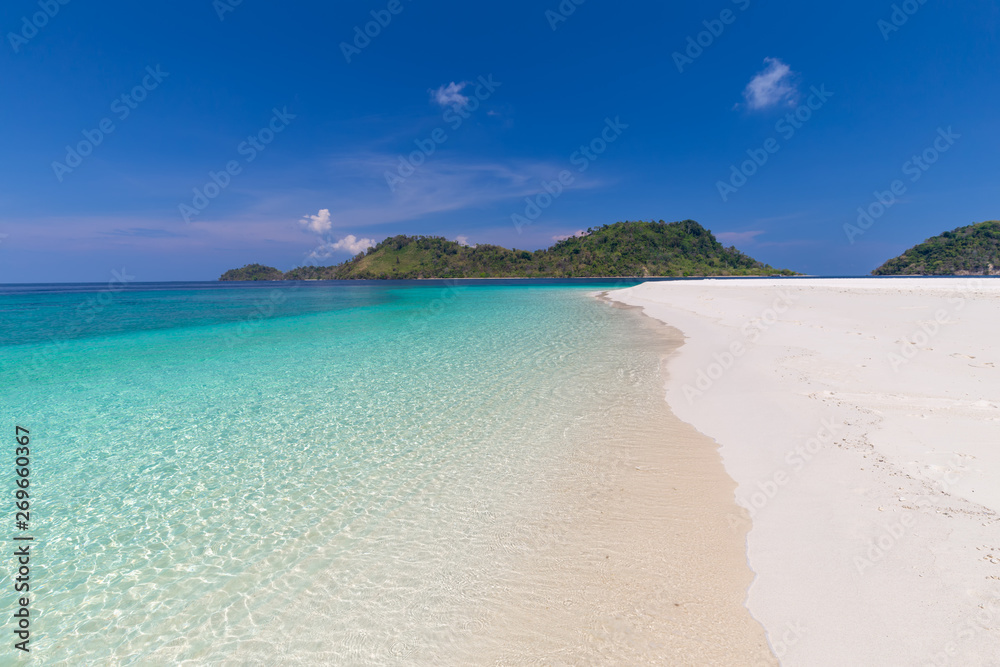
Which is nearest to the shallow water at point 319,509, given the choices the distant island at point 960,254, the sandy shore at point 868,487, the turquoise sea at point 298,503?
the turquoise sea at point 298,503

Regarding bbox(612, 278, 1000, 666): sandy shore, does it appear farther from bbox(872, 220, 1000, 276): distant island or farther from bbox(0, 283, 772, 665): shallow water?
bbox(872, 220, 1000, 276): distant island

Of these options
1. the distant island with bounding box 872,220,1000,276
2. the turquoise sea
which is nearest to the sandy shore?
the turquoise sea

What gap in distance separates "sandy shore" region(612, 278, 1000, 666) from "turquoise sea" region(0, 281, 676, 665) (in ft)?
7.57

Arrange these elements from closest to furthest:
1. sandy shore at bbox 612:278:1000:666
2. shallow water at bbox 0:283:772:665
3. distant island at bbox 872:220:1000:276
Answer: sandy shore at bbox 612:278:1000:666, shallow water at bbox 0:283:772:665, distant island at bbox 872:220:1000:276

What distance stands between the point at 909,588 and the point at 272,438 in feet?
33.3

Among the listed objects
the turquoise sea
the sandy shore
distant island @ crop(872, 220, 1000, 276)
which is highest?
distant island @ crop(872, 220, 1000, 276)

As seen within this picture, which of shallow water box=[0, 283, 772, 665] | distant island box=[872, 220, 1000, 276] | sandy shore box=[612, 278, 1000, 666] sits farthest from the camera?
distant island box=[872, 220, 1000, 276]

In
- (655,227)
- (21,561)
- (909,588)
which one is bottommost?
(21,561)

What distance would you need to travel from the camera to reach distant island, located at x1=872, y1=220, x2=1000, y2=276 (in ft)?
366

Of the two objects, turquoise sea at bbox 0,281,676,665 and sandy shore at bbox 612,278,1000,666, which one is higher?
sandy shore at bbox 612,278,1000,666

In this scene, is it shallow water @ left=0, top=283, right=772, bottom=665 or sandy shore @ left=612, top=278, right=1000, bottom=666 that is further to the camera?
shallow water @ left=0, top=283, right=772, bottom=665

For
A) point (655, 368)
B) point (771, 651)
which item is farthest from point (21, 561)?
point (655, 368)

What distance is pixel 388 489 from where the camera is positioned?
6.81 meters

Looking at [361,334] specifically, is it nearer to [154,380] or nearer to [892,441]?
[154,380]
